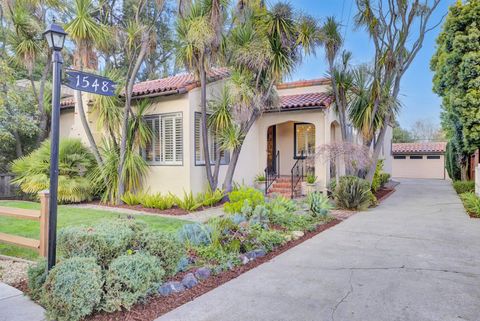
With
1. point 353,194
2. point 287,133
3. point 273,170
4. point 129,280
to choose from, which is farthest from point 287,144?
point 129,280

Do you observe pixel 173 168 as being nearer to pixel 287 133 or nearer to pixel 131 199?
pixel 131 199

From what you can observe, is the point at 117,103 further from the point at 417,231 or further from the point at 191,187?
the point at 417,231

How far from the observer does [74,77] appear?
493 centimetres

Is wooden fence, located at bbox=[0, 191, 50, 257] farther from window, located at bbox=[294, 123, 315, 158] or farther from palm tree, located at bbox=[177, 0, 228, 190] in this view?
window, located at bbox=[294, 123, 315, 158]

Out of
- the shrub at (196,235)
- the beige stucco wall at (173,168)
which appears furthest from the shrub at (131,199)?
the shrub at (196,235)

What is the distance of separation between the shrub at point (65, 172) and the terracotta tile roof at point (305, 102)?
294 inches

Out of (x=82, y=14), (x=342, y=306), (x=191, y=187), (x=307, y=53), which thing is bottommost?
(x=342, y=306)

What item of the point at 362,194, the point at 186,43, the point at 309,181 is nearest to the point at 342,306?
the point at 362,194

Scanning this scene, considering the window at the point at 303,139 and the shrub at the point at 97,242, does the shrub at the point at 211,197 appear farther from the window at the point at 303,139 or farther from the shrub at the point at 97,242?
the shrub at the point at 97,242

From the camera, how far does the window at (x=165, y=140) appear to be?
11.4 m

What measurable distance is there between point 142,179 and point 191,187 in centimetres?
211

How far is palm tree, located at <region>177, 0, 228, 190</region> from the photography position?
32.3 feet

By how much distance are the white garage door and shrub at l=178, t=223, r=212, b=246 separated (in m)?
31.2

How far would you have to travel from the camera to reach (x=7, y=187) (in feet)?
42.9
